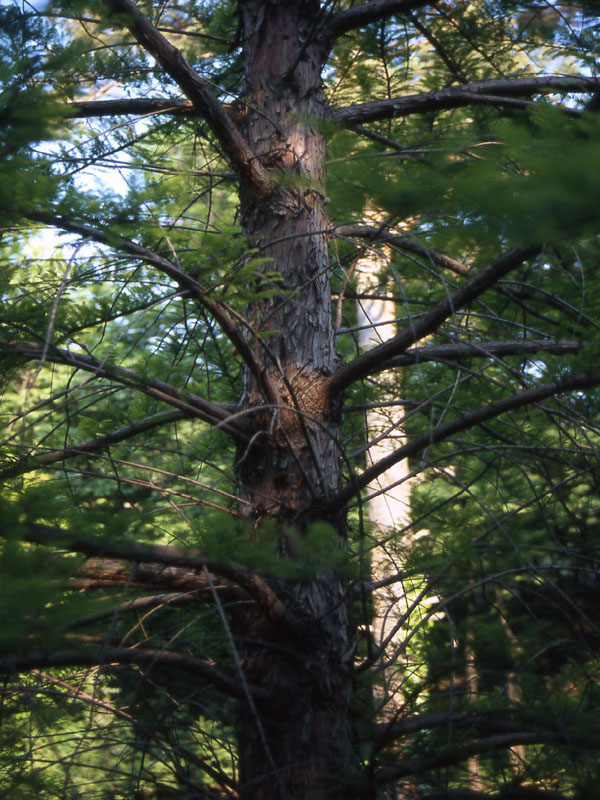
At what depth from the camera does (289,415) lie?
329cm

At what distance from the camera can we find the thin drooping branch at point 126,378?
2357 mm

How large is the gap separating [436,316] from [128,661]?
1616 millimetres

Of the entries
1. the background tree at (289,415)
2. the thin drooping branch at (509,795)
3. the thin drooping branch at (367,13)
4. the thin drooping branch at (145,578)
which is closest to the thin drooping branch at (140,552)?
the background tree at (289,415)

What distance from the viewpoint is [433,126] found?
4625 mm

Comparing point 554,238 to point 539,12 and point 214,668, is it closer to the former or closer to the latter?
point 214,668

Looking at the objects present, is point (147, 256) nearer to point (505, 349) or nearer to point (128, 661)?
point (128, 661)

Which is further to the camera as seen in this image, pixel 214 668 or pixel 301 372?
pixel 301 372

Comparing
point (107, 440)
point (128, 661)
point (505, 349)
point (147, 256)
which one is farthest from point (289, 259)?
point (128, 661)

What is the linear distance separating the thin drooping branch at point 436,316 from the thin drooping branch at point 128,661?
1.32 meters

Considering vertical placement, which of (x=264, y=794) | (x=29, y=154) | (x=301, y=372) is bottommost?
(x=264, y=794)

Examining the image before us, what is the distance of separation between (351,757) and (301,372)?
5.37 ft

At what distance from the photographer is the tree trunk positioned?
2.82 m

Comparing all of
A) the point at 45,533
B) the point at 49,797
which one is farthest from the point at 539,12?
the point at 49,797

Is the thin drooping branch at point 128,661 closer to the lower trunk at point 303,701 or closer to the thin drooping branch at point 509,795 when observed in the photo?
the lower trunk at point 303,701
